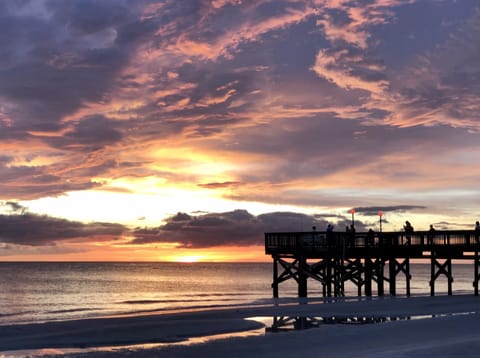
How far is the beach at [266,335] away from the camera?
755 inches

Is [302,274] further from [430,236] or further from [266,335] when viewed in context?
[266,335]

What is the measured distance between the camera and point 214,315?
33.8m

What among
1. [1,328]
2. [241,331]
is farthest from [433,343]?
[1,328]

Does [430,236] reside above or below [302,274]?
above

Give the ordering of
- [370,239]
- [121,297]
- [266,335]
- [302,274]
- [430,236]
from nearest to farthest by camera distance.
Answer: [266,335] → [430,236] → [370,239] → [302,274] → [121,297]

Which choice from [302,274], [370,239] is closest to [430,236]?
[370,239]

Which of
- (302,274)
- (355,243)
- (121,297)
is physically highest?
(355,243)

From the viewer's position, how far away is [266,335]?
77.6 feet

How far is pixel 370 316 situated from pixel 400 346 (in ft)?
36.1

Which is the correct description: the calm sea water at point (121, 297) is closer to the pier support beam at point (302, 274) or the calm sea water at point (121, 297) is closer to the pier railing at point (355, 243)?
the pier support beam at point (302, 274)

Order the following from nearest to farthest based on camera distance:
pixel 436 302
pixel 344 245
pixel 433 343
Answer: pixel 433 343, pixel 436 302, pixel 344 245

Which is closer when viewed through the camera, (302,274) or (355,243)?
(355,243)

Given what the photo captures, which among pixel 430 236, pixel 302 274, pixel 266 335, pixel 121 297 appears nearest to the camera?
pixel 266 335

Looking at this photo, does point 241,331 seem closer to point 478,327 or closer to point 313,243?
point 478,327
